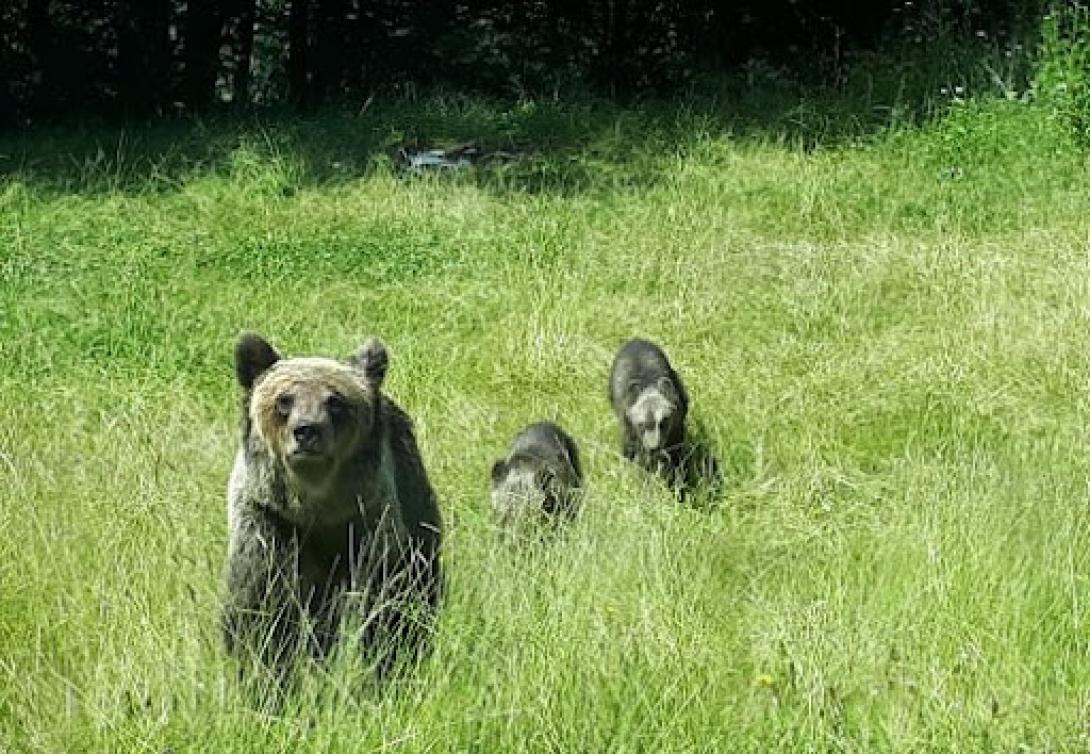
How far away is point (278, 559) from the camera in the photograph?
4.03 metres

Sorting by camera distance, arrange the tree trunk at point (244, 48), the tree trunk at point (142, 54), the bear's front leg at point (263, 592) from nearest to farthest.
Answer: the bear's front leg at point (263, 592) < the tree trunk at point (142, 54) < the tree trunk at point (244, 48)

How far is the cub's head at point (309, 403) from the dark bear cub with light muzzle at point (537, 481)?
138 cm

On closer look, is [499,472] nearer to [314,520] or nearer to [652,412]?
[652,412]

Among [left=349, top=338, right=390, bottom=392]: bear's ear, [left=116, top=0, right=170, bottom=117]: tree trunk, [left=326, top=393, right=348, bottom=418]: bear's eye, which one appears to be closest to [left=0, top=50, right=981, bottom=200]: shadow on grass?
[left=116, top=0, right=170, bottom=117]: tree trunk

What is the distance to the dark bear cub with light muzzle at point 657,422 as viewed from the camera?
21.2ft

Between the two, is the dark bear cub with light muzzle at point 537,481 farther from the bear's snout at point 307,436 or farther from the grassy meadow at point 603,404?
the bear's snout at point 307,436

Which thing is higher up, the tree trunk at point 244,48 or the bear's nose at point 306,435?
the bear's nose at point 306,435

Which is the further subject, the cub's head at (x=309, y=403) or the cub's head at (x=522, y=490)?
the cub's head at (x=522, y=490)

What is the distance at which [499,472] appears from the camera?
6.18 meters

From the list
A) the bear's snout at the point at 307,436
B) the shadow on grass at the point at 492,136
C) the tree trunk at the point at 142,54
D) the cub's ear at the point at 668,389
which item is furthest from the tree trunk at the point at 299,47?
the bear's snout at the point at 307,436

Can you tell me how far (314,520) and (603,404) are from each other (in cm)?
357

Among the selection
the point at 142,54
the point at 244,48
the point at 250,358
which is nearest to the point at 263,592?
the point at 250,358

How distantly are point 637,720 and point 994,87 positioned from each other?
9.26m

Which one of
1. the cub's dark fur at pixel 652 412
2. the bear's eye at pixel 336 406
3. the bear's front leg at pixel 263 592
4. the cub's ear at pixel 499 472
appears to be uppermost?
the bear's eye at pixel 336 406
